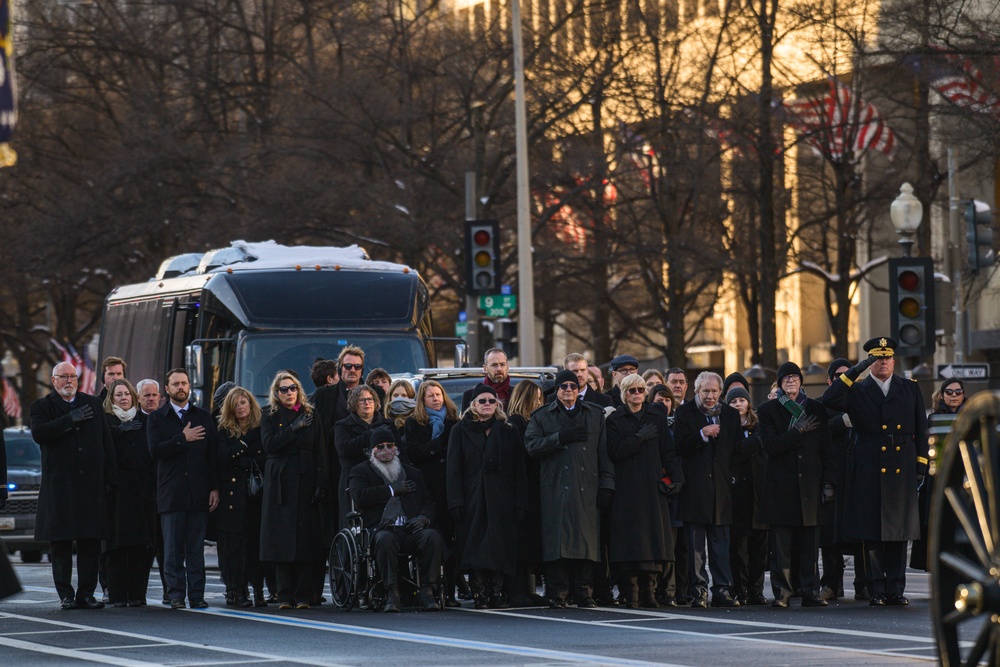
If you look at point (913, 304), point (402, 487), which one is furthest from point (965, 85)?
point (402, 487)

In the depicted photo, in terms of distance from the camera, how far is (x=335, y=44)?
41375 millimetres

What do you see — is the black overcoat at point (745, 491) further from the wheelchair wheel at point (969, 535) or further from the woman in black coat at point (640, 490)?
the wheelchair wheel at point (969, 535)

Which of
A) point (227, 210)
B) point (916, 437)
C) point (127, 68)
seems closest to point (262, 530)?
point (916, 437)

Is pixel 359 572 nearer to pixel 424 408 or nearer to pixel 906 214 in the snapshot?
pixel 424 408

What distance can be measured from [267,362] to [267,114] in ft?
62.4

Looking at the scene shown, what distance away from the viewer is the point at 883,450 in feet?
52.9

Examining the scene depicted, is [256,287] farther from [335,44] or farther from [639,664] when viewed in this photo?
[335,44]

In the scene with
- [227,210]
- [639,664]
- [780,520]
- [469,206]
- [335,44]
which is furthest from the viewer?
[335,44]

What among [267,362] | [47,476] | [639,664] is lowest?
[639,664]

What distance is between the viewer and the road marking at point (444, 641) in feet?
37.8

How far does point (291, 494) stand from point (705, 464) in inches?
128

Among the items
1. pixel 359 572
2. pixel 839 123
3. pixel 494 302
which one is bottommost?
pixel 359 572

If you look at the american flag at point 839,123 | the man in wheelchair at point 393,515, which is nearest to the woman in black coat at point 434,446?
the man in wheelchair at point 393,515

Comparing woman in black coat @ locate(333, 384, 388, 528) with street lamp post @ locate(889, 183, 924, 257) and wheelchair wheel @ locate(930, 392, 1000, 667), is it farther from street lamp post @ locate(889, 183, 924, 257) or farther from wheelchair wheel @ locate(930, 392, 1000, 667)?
wheelchair wheel @ locate(930, 392, 1000, 667)
